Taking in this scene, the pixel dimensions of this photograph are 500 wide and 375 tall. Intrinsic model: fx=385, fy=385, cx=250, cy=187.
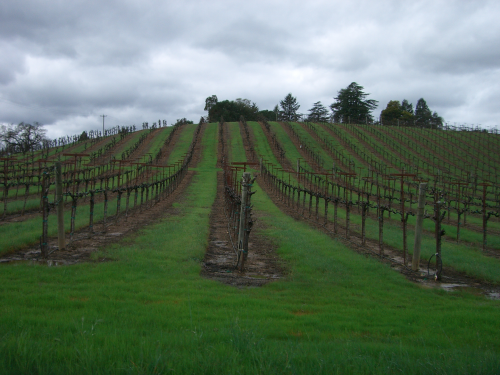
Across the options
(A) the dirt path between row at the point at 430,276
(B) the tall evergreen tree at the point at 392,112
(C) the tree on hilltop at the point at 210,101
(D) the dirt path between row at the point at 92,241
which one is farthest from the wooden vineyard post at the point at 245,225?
(C) the tree on hilltop at the point at 210,101

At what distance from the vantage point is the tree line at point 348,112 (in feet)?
328

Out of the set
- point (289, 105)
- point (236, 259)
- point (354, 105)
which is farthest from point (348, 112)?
point (236, 259)

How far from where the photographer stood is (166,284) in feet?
25.0

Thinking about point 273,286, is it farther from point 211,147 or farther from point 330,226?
point 211,147

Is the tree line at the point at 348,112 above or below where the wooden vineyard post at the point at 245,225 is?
above

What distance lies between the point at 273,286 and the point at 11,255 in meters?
7.06

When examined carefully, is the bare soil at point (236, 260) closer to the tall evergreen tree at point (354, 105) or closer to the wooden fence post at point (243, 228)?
the wooden fence post at point (243, 228)

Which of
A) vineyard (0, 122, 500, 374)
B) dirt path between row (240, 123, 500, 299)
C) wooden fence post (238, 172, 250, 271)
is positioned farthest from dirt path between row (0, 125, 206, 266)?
dirt path between row (240, 123, 500, 299)

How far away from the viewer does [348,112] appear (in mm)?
100812

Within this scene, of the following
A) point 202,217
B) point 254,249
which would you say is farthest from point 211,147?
point 254,249

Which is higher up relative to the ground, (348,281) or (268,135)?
(268,135)

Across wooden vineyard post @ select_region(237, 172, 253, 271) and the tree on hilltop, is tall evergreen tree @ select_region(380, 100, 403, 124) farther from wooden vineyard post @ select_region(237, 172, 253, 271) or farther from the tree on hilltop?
wooden vineyard post @ select_region(237, 172, 253, 271)

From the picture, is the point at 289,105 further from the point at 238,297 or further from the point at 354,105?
the point at 238,297

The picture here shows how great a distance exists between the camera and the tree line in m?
99.9
